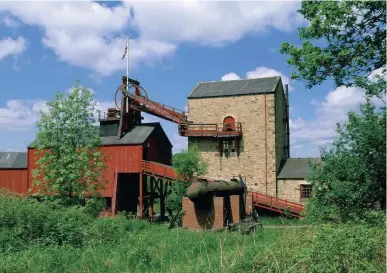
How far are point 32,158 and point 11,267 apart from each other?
2276 cm

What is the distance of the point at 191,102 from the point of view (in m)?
32.6

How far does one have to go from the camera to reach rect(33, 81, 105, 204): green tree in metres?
22.9

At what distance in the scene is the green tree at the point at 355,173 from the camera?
1066 centimetres

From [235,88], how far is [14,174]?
57.5ft

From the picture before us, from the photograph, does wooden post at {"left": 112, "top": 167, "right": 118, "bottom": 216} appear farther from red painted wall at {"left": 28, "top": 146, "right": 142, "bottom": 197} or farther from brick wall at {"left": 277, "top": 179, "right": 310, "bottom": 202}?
brick wall at {"left": 277, "top": 179, "right": 310, "bottom": 202}

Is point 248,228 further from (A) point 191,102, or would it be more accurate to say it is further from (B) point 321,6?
(A) point 191,102

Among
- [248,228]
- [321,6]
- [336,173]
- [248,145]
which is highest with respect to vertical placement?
[321,6]

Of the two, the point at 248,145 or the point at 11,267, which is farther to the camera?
the point at 248,145

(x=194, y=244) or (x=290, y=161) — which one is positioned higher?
(x=290, y=161)

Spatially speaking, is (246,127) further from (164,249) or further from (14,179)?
(164,249)

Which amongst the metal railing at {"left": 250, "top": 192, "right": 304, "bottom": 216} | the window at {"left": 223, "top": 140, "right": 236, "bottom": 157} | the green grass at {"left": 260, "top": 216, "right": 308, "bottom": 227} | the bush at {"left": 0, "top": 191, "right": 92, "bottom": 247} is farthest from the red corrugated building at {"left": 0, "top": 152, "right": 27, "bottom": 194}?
the bush at {"left": 0, "top": 191, "right": 92, "bottom": 247}

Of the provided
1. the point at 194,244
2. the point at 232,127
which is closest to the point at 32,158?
the point at 232,127

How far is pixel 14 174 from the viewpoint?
3350 centimetres

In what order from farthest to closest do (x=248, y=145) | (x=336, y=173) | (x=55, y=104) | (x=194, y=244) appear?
1. (x=248, y=145)
2. (x=55, y=104)
3. (x=194, y=244)
4. (x=336, y=173)
